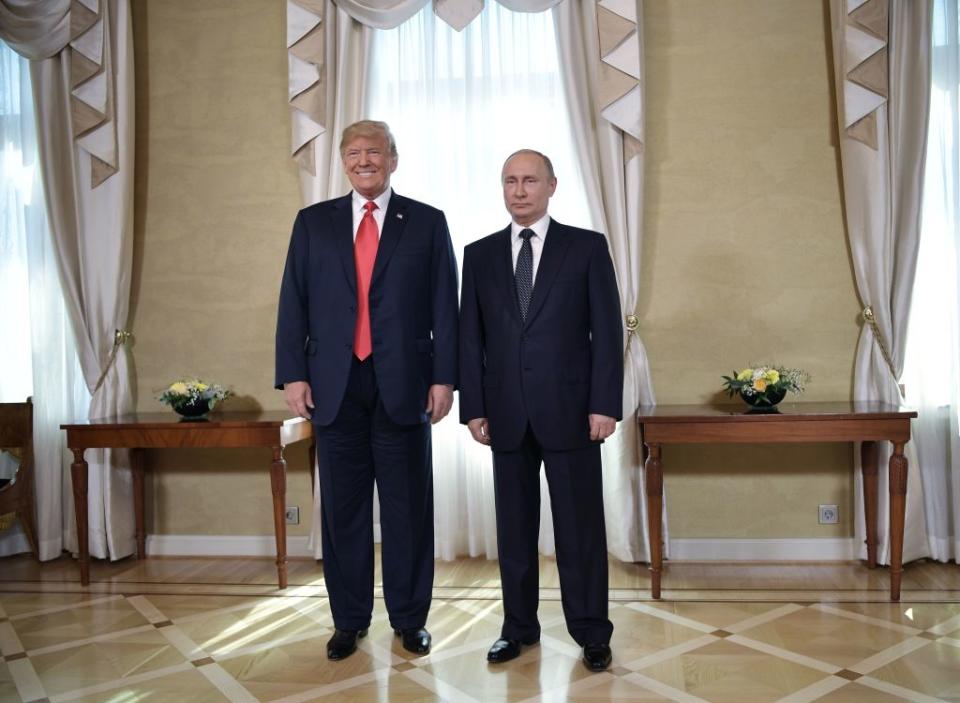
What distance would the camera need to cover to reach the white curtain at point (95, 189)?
450 cm

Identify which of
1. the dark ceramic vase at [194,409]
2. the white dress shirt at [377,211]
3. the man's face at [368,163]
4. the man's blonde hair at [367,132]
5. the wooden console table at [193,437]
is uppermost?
the man's blonde hair at [367,132]

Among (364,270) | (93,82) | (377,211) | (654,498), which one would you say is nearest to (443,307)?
(364,270)

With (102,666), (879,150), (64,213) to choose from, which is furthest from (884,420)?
(64,213)

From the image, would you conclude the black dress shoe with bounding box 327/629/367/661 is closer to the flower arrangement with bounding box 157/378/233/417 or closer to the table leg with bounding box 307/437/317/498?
the table leg with bounding box 307/437/317/498

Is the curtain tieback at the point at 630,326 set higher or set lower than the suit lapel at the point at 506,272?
lower

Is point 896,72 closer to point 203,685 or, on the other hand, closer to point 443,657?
point 443,657

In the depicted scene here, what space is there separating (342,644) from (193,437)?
141 cm

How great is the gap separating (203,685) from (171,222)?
2662 millimetres

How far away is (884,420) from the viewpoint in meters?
3.54

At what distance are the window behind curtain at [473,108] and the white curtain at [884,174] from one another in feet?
4.14

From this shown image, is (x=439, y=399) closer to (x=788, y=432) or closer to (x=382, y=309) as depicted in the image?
(x=382, y=309)

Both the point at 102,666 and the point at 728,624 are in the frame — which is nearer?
the point at 102,666

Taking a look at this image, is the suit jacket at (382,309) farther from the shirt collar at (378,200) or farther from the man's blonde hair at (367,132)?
the man's blonde hair at (367,132)

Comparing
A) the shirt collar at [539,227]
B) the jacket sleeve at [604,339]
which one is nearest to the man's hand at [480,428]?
the jacket sleeve at [604,339]
